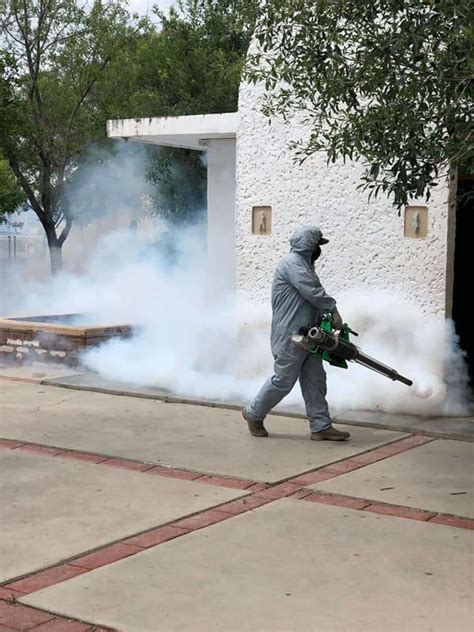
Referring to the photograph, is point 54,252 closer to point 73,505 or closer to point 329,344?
point 329,344

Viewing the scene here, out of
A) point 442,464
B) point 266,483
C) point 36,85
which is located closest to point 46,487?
point 266,483

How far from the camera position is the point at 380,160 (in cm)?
557

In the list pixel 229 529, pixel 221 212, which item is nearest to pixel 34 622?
pixel 229 529

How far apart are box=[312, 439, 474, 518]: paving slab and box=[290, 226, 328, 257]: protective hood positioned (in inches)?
65.5

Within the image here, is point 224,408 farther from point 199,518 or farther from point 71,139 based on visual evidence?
point 71,139

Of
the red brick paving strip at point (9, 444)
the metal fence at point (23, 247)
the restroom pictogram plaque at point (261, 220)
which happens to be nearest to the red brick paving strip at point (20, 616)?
the red brick paving strip at point (9, 444)

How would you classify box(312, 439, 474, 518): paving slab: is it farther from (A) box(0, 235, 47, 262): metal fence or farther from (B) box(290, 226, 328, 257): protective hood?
(A) box(0, 235, 47, 262): metal fence

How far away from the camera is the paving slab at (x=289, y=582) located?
3.84m

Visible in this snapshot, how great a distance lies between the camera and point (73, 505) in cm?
548

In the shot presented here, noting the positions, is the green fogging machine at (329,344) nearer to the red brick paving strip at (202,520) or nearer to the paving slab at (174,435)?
the paving slab at (174,435)

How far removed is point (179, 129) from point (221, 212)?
4.59ft

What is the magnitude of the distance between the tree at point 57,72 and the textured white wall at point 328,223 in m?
12.2

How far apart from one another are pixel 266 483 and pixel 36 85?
16482 millimetres

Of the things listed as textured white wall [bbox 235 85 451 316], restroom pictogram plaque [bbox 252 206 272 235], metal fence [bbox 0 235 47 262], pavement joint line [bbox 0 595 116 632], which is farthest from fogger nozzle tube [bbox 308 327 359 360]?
metal fence [bbox 0 235 47 262]
